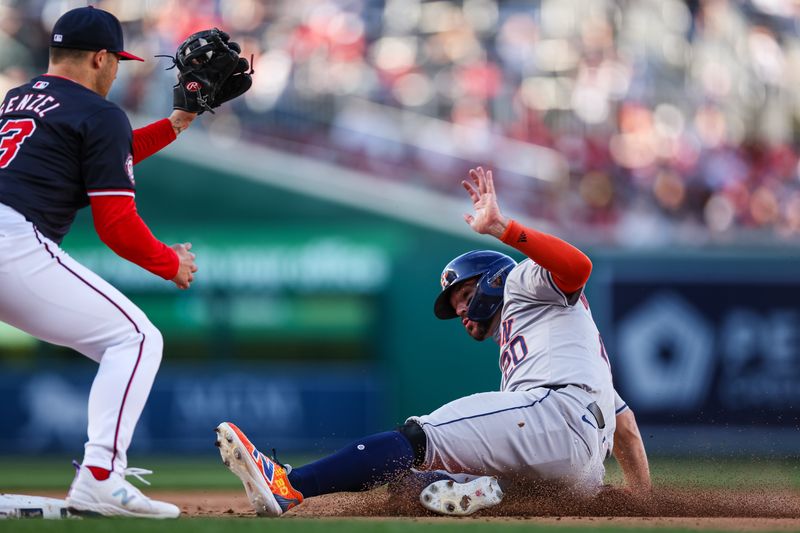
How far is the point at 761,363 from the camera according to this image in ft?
33.4

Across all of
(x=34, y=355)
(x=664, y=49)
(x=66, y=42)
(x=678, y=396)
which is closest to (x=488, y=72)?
(x=664, y=49)

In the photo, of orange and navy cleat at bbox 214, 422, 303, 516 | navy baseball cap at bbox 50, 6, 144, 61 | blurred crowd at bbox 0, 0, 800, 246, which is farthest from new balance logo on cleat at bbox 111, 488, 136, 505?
blurred crowd at bbox 0, 0, 800, 246

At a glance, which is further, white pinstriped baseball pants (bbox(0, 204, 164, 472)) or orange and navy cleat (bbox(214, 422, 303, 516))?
orange and navy cleat (bbox(214, 422, 303, 516))

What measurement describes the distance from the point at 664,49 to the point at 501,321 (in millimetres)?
9310

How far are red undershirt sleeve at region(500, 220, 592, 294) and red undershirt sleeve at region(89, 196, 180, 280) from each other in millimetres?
1276

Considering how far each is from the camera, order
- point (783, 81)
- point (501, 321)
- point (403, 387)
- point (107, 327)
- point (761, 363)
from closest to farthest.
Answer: point (107, 327)
point (501, 321)
point (761, 363)
point (403, 387)
point (783, 81)

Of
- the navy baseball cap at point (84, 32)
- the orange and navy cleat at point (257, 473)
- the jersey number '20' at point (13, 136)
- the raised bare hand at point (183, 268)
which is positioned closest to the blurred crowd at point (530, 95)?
the orange and navy cleat at point (257, 473)

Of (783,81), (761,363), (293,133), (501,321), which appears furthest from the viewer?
(783,81)

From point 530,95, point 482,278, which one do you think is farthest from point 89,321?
point 530,95

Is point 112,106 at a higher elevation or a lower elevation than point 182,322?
higher

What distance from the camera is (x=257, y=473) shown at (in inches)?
159

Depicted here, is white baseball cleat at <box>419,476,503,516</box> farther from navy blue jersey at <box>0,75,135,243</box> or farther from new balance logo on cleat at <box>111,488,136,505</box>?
navy blue jersey at <box>0,75,135,243</box>

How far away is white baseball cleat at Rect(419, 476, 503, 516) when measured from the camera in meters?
4.32

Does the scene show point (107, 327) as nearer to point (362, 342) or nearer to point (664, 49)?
point (362, 342)
